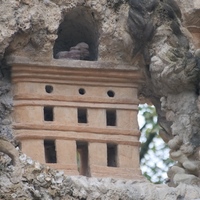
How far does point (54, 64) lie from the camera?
29.0 feet

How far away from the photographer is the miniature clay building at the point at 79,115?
8680mm

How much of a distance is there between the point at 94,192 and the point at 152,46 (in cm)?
113

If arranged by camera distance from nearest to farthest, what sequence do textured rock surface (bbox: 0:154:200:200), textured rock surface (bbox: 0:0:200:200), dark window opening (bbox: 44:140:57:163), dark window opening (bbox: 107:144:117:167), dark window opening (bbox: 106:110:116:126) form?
1. textured rock surface (bbox: 0:154:200:200)
2. textured rock surface (bbox: 0:0:200:200)
3. dark window opening (bbox: 44:140:57:163)
4. dark window opening (bbox: 107:144:117:167)
5. dark window opening (bbox: 106:110:116:126)

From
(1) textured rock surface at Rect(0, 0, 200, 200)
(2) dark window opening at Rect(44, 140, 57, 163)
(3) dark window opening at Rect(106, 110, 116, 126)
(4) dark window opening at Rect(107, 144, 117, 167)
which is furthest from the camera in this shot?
(3) dark window opening at Rect(106, 110, 116, 126)

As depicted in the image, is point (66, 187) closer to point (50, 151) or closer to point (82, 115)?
point (50, 151)

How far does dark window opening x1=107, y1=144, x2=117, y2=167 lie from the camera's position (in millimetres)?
8844

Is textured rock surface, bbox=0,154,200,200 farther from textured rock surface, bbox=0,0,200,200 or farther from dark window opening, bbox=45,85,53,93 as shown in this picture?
dark window opening, bbox=45,85,53,93

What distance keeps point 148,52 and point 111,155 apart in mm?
702

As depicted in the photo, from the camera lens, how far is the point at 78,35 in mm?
9188

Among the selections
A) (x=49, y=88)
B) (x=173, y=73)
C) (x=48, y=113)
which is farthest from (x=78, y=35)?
(x=173, y=73)

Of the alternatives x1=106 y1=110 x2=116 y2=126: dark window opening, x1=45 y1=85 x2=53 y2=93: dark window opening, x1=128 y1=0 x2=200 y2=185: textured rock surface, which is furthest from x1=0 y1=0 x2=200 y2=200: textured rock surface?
x1=106 y1=110 x2=116 y2=126: dark window opening

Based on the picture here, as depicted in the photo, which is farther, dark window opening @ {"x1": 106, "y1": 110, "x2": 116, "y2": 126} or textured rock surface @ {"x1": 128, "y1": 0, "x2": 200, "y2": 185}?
dark window opening @ {"x1": 106, "y1": 110, "x2": 116, "y2": 126}

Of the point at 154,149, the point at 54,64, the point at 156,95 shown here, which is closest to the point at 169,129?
the point at 156,95

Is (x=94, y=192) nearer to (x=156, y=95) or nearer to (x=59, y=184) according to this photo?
(x=59, y=184)
